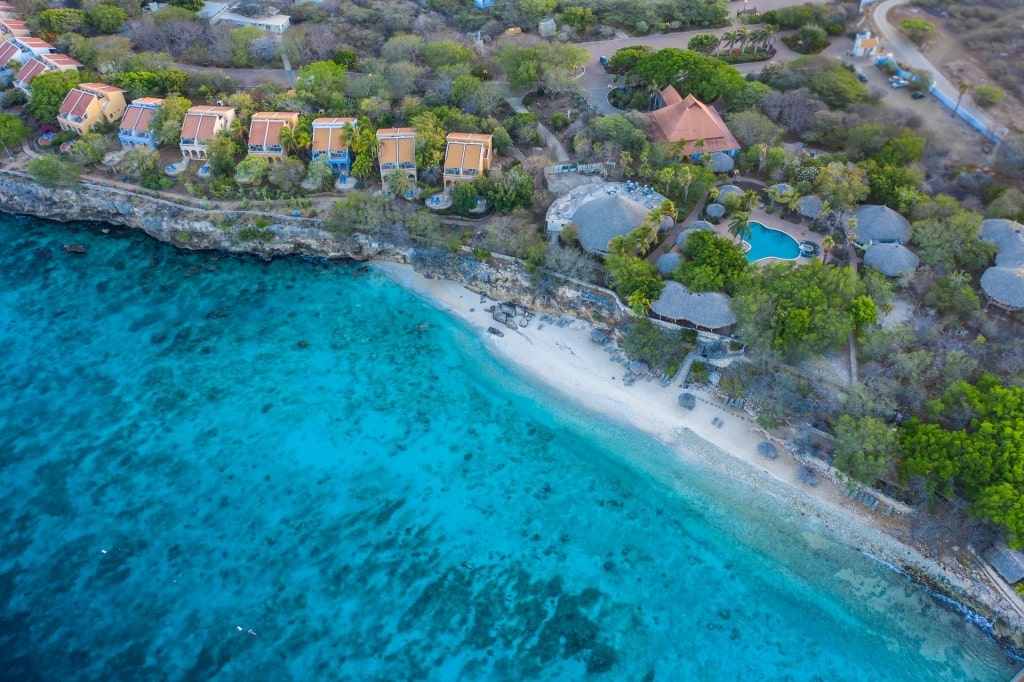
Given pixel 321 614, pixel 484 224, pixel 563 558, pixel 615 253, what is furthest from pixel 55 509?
pixel 615 253

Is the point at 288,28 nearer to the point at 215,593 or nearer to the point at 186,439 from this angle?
the point at 186,439

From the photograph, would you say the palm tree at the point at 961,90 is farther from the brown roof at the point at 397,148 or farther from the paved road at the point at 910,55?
the brown roof at the point at 397,148

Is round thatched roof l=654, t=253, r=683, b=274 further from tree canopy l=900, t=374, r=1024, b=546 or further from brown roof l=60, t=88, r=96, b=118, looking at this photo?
brown roof l=60, t=88, r=96, b=118

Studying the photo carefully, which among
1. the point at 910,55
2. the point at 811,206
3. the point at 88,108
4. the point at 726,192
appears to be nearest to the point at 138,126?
the point at 88,108

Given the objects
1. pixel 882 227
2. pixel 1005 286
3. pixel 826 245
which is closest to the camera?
pixel 1005 286

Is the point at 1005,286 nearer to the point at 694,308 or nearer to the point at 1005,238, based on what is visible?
the point at 1005,238

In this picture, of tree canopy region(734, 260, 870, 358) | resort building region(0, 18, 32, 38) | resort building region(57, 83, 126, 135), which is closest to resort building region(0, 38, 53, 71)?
resort building region(0, 18, 32, 38)
